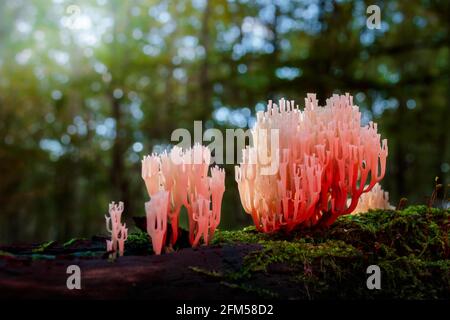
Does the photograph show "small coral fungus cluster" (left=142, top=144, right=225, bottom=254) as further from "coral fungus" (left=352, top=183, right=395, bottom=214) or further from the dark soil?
"coral fungus" (left=352, top=183, right=395, bottom=214)

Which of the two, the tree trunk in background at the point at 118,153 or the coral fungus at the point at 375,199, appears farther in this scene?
the tree trunk in background at the point at 118,153

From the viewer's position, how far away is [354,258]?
122 inches

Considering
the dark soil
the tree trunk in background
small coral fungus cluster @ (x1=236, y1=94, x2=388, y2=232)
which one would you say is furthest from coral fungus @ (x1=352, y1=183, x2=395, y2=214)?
the tree trunk in background

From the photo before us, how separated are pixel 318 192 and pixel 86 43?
38.4 feet

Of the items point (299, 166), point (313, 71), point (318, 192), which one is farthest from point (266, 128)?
point (313, 71)

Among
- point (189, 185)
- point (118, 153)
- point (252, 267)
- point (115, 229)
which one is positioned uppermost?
point (118, 153)

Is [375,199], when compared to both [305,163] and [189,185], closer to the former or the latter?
[305,163]

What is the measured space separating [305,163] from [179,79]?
40.6ft

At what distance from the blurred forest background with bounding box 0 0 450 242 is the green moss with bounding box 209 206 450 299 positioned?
4.79 meters

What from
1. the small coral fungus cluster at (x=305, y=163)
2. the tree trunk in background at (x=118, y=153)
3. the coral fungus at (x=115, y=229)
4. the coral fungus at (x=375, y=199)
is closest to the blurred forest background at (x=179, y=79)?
the tree trunk in background at (x=118, y=153)

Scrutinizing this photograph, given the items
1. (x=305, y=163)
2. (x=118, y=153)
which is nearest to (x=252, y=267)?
(x=305, y=163)

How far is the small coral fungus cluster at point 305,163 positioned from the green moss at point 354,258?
0.23m

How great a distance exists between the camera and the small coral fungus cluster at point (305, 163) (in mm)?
3389

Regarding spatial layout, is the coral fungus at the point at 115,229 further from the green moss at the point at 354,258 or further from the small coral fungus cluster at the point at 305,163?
the small coral fungus cluster at the point at 305,163
